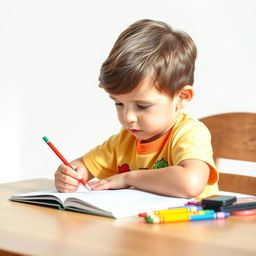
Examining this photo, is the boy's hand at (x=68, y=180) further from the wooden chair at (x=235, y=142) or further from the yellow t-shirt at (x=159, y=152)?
the wooden chair at (x=235, y=142)

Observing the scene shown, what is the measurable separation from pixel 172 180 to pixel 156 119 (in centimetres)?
21

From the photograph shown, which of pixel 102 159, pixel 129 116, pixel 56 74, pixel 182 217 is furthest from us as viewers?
pixel 56 74

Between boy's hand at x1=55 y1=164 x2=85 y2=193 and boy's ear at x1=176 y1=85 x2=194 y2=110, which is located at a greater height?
boy's ear at x1=176 y1=85 x2=194 y2=110

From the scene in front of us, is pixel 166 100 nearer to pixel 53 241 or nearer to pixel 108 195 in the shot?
pixel 108 195

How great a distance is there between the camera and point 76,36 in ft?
9.91

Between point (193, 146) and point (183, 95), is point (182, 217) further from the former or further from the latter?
point (183, 95)

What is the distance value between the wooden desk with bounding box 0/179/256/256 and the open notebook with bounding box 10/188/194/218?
21mm

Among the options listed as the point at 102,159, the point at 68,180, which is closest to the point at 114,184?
the point at 68,180

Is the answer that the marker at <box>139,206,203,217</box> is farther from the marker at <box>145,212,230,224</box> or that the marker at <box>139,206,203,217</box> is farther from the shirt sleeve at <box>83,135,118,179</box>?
the shirt sleeve at <box>83,135,118,179</box>

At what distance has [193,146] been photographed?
1.27m

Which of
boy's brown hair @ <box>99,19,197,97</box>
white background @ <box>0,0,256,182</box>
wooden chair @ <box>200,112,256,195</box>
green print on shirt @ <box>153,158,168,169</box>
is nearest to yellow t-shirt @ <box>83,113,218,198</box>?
green print on shirt @ <box>153,158,168,169</box>

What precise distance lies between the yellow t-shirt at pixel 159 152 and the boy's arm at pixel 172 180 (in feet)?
0.12

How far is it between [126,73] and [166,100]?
0.12 meters

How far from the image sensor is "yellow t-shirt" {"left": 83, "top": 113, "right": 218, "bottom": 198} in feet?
4.17
